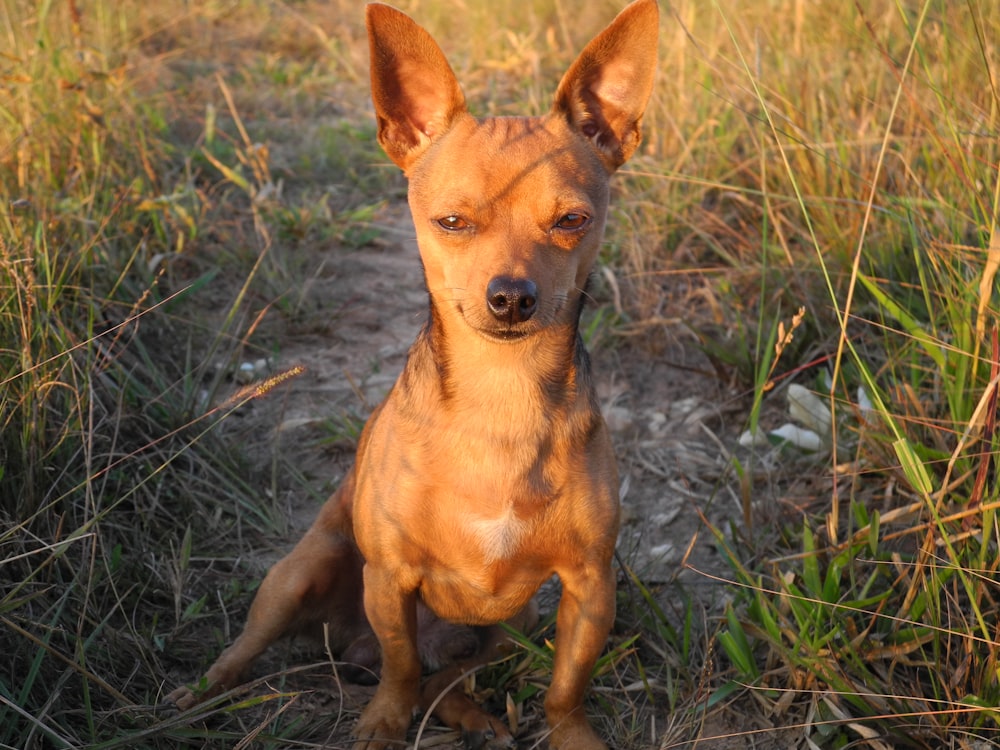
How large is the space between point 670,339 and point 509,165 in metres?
2.47

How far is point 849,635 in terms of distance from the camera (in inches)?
119

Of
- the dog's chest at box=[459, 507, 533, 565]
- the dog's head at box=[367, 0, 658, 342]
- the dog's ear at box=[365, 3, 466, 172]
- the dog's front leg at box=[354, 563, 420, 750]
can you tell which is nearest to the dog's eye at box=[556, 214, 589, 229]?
the dog's head at box=[367, 0, 658, 342]

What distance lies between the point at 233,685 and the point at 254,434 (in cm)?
Result: 157

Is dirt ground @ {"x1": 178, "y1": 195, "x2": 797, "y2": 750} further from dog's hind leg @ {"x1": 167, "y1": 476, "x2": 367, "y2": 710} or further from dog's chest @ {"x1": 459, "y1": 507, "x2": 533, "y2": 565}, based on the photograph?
dog's chest @ {"x1": 459, "y1": 507, "x2": 533, "y2": 565}

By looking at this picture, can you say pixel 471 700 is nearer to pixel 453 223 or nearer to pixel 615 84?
pixel 453 223

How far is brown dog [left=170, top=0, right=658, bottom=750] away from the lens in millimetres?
2754

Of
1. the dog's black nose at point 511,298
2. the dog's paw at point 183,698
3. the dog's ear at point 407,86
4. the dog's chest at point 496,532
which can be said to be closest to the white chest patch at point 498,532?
the dog's chest at point 496,532

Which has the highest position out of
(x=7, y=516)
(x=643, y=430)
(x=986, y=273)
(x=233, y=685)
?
(x=986, y=273)

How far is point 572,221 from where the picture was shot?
2.81 metres

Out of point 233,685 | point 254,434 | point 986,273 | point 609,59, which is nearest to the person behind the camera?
point 986,273

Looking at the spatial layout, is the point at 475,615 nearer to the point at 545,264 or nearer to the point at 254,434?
the point at 545,264

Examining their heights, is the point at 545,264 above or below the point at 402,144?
below

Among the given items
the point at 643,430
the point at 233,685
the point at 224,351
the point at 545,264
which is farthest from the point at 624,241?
the point at 233,685

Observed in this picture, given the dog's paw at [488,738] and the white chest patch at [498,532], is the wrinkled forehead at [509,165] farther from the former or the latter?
the dog's paw at [488,738]
